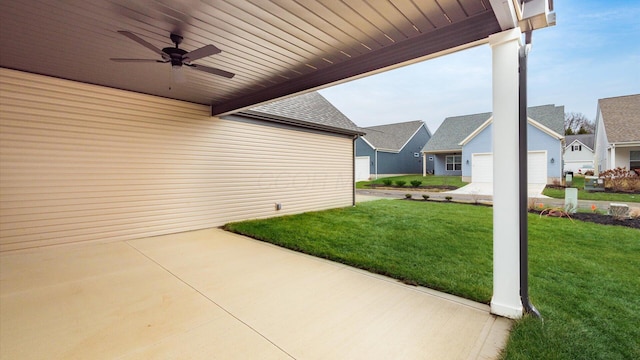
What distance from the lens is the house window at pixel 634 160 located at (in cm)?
1338

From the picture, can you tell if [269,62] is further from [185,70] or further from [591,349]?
[591,349]

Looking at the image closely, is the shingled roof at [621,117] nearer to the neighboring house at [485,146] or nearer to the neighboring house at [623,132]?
the neighboring house at [623,132]

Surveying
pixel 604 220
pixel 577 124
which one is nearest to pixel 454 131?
pixel 604 220

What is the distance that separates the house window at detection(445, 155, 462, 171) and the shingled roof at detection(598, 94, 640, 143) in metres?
7.73

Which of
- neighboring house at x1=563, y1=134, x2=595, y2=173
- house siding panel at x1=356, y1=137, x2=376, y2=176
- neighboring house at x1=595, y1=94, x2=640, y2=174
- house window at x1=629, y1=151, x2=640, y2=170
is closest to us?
neighboring house at x1=595, y1=94, x2=640, y2=174

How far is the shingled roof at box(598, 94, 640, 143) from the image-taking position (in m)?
12.8

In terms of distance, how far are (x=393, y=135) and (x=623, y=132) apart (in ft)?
45.5

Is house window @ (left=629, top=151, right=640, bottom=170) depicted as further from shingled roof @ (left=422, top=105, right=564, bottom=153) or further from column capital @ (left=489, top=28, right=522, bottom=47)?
column capital @ (left=489, top=28, right=522, bottom=47)

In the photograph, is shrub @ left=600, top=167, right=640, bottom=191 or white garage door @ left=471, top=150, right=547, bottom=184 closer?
shrub @ left=600, top=167, right=640, bottom=191

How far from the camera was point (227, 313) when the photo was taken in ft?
8.20

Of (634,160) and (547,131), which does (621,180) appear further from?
(634,160)

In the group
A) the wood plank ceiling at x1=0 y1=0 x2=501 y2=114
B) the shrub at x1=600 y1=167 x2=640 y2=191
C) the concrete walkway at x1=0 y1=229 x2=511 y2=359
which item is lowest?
the concrete walkway at x1=0 y1=229 x2=511 y2=359

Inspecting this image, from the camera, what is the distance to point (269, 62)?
394 cm

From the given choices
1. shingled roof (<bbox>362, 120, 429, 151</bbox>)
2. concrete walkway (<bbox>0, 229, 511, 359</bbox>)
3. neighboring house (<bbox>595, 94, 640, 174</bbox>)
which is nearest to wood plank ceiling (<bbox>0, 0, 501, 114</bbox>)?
concrete walkway (<bbox>0, 229, 511, 359</bbox>)
